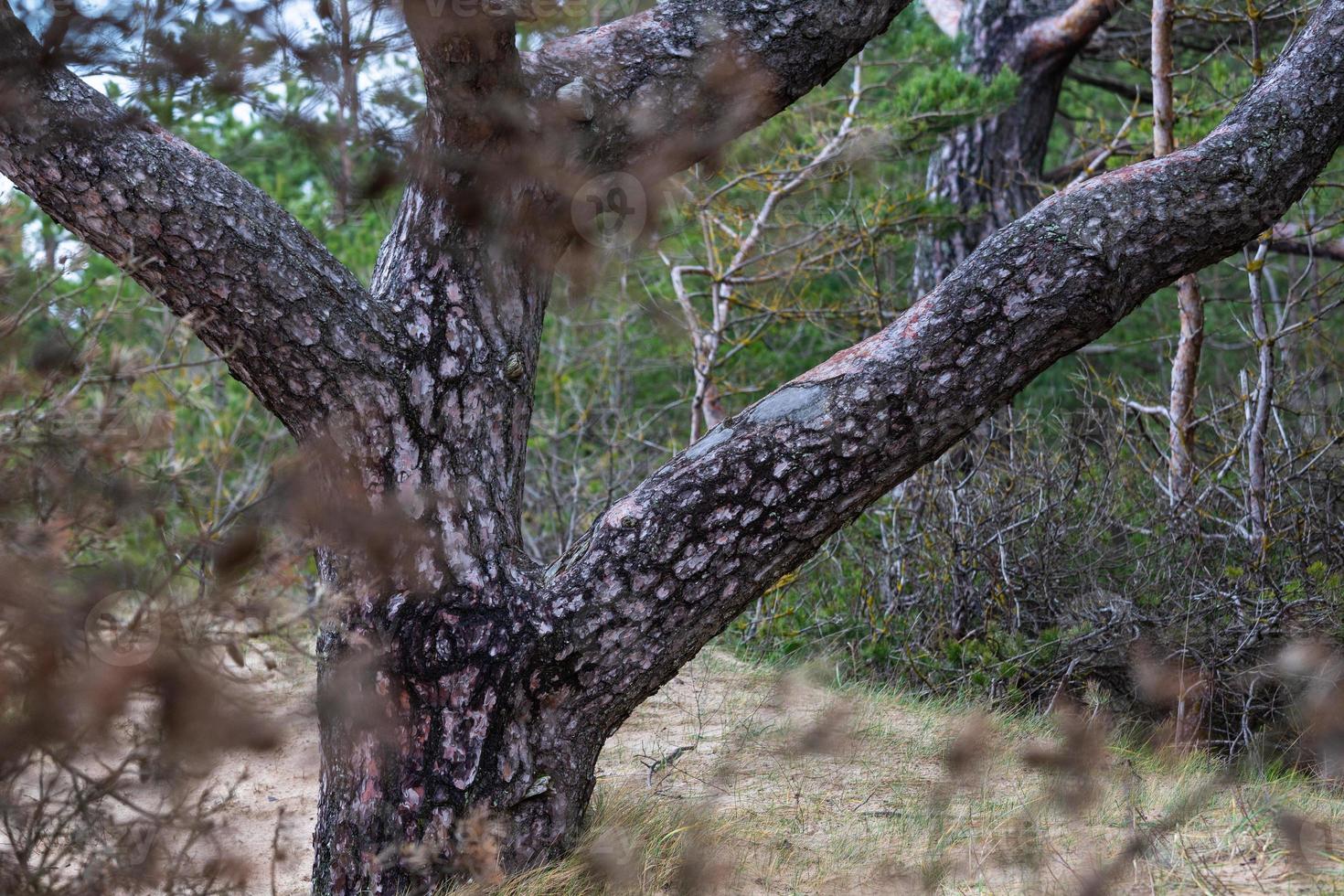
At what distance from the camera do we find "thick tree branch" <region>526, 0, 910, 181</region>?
2895mm

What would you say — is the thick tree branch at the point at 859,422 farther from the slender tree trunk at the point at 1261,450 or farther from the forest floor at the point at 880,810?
the slender tree trunk at the point at 1261,450

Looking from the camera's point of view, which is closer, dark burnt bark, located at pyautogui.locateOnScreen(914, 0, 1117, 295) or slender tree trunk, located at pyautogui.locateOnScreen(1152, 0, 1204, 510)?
slender tree trunk, located at pyautogui.locateOnScreen(1152, 0, 1204, 510)

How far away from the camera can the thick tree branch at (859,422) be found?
2645mm

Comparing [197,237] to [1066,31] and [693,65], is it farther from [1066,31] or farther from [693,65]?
[1066,31]

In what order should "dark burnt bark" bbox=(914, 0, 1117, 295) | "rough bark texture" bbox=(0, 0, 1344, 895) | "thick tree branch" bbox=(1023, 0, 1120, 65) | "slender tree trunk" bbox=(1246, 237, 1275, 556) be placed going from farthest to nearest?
"dark burnt bark" bbox=(914, 0, 1117, 295) < "thick tree branch" bbox=(1023, 0, 1120, 65) < "slender tree trunk" bbox=(1246, 237, 1275, 556) < "rough bark texture" bbox=(0, 0, 1344, 895)

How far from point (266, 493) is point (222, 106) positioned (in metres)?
0.84

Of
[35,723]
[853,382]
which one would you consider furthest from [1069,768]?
[35,723]

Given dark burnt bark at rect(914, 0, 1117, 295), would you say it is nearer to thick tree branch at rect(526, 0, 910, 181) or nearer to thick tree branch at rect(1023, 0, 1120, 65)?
thick tree branch at rect(1023, 0, 1120, 65)

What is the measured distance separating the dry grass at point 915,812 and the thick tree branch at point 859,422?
0.47 metres

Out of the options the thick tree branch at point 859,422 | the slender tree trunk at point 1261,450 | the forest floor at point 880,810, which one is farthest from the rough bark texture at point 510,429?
the slender tree trunk at point 1261,450

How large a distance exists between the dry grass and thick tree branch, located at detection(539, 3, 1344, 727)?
1.54ft

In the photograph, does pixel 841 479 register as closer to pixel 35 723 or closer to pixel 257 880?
pixel 35 723

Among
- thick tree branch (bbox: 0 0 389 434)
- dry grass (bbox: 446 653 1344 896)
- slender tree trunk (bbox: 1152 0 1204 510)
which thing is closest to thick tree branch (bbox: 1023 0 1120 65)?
slender tree trunk (bbox: 1152 0 1204 510)

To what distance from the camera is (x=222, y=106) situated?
233cm
